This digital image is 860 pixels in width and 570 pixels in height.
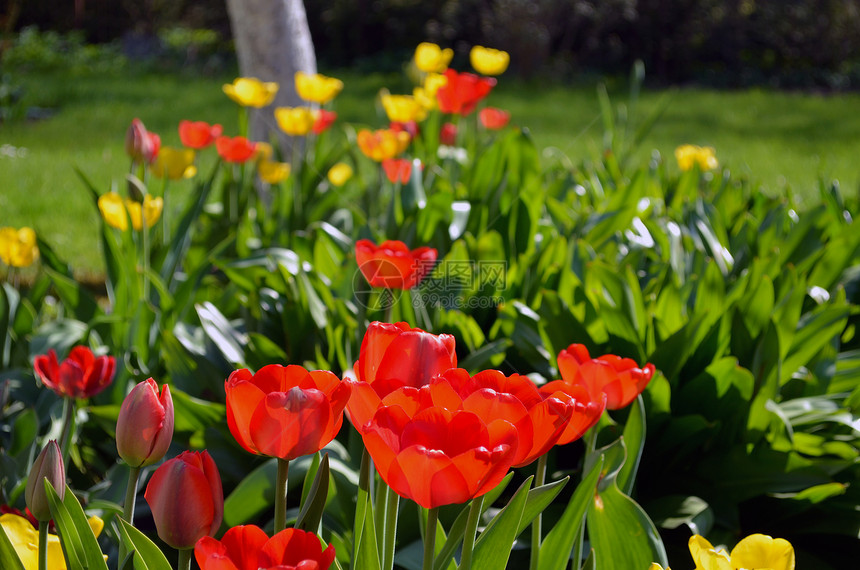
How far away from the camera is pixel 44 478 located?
77 cm

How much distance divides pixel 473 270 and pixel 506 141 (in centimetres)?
86

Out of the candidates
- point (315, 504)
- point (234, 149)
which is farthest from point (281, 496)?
point (234, 149)

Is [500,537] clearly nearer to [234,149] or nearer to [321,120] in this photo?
[234,149]

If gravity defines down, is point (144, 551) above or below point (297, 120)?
above

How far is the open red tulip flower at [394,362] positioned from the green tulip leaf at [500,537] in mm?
140

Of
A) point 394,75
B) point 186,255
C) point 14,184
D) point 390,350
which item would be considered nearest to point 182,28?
point 394,75

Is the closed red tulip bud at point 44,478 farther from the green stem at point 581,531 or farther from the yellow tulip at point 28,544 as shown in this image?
the green stem at point 581,531

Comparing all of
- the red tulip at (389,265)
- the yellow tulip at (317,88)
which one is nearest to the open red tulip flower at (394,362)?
the red tulip at (389,265)

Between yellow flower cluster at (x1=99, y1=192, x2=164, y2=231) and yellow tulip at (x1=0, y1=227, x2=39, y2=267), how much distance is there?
0.61ft

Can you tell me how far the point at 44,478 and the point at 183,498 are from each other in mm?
154

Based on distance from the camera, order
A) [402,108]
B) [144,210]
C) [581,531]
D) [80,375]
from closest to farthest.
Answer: [581,531] < [80,375] < [144,210] < [402,108]

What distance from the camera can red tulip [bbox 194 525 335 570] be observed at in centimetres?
64

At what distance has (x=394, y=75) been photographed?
988cm

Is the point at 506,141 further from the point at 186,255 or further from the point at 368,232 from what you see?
the point at 186,255
